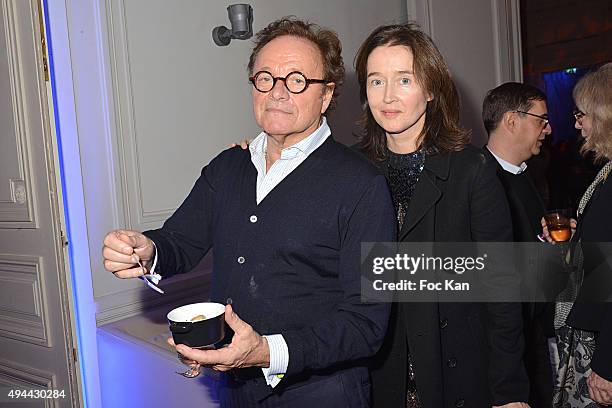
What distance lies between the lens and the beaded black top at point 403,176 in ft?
5.92

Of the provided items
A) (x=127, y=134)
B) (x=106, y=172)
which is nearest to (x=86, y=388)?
(x=106, y=172)

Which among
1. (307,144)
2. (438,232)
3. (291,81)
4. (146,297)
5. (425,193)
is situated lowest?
(146,297)

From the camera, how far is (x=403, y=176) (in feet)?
6.03

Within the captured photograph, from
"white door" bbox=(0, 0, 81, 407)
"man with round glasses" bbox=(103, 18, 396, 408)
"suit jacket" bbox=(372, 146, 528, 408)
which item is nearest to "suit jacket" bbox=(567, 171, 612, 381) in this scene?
"suit jacket" bbox=(372, 146, 528, 408)

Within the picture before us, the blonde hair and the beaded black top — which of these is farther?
the blonde hair

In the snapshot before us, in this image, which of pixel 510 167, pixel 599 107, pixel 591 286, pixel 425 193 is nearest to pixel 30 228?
pixel 425 193

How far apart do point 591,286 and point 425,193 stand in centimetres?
79

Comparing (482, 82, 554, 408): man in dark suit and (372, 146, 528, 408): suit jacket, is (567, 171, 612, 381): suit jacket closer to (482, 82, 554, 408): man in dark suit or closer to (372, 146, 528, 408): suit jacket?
(482, 82, 554, 408): man in dark suit

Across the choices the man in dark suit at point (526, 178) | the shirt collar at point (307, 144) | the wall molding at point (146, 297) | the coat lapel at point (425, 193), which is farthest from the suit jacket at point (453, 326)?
the wall molding at point (146, 297)

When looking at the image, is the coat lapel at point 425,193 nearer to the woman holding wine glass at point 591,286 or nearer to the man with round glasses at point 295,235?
the man with round glasses at point 295,235

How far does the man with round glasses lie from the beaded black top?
1.10 ft

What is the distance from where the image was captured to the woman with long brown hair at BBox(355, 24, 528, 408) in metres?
1.74

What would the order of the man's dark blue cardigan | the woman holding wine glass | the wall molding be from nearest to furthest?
1. the man's dark blue cardigan
2. the woman holding wine glass
3. the wall molding

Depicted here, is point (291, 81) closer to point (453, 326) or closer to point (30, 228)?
point (453, 326)
